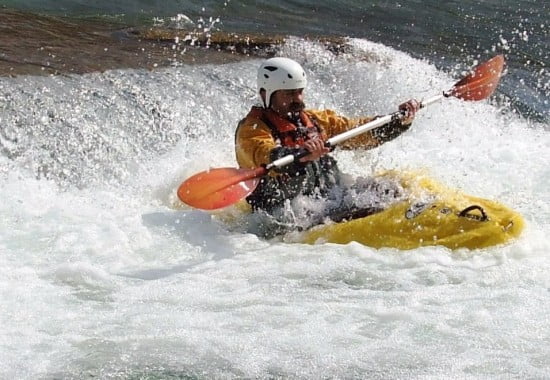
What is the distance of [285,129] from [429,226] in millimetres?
1122

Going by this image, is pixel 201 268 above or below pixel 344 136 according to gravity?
below

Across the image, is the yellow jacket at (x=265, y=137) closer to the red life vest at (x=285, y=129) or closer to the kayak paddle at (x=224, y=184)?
the red life vest at (x=285, y=129)

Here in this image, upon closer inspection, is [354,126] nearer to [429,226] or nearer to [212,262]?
[429,226]

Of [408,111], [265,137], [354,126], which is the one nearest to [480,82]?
[408,111]

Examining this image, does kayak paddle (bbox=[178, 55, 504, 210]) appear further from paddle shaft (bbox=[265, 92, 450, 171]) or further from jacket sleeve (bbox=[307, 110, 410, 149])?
jacket sleeve (bbox=[307, 110, 410, 149])

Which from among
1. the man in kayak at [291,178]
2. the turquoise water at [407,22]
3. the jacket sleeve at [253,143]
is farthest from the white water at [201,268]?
the turquoise water at [407,22]

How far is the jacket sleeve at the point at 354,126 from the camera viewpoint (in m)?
5.99

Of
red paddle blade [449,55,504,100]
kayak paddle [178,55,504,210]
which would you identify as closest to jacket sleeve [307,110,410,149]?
kayak paddle [178,55,504,210]

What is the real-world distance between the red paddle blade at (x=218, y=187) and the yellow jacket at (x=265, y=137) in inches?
7.3

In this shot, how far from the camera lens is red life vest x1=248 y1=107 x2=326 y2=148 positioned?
18.6 feet

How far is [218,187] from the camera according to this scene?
17.3 ft

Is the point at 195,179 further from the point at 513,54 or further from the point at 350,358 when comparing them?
the point at 513,54

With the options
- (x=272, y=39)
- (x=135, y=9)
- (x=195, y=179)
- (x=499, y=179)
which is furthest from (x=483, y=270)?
(x=135, y=9)

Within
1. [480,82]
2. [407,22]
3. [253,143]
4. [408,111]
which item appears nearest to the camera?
[253,143]
